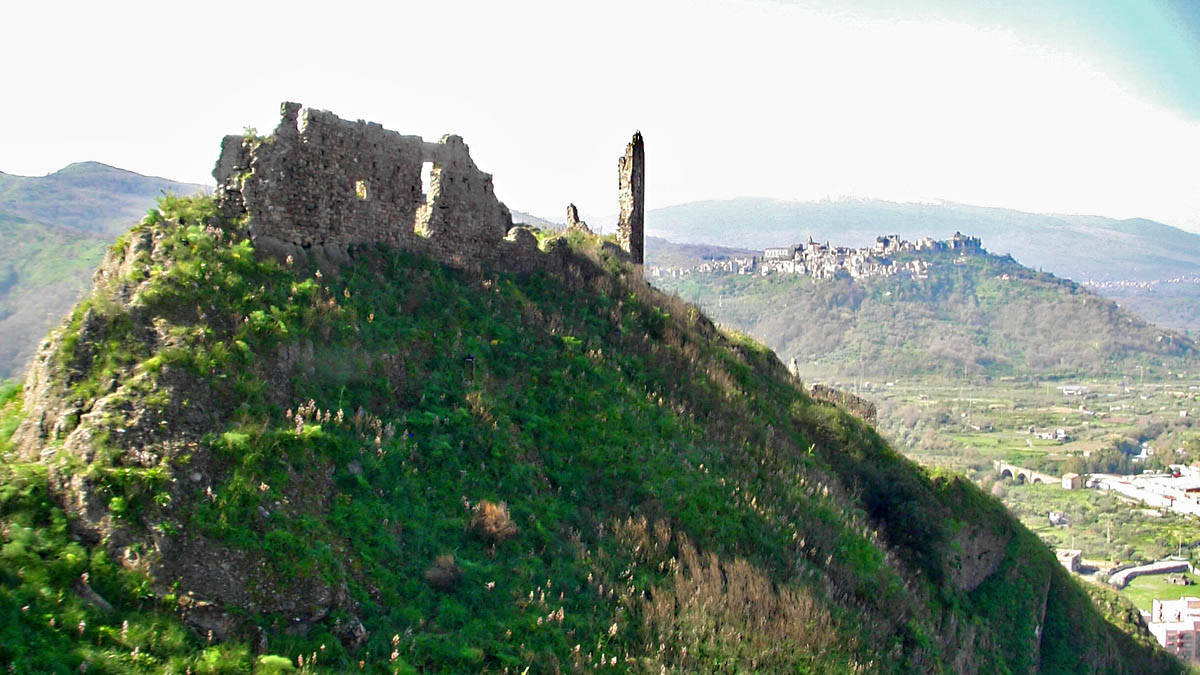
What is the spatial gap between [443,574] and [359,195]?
21.5ft

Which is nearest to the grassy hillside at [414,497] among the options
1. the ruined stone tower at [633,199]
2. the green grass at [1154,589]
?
the ruined stone tower at [633,199]

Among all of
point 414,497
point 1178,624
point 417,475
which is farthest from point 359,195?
point 1178,624

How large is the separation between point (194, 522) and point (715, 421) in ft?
28.7

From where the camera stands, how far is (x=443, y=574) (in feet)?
27.9

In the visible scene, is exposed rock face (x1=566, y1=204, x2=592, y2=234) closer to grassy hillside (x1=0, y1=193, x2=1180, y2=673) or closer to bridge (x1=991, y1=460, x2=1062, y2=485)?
grassy hillside (x1=0, y1=193, x2=1180, y2=673)

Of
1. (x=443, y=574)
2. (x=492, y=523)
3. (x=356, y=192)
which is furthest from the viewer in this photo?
(x=356, y=192)

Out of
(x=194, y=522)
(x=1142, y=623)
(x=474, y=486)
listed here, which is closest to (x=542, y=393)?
(x=474, y=486)

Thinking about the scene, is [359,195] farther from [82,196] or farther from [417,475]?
[82,196]

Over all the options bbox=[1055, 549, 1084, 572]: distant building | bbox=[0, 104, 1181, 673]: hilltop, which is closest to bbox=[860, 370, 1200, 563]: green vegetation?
bbox=[1055, 549, 1084, 572]: distant building

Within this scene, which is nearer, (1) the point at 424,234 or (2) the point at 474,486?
(2) the point at 474,486

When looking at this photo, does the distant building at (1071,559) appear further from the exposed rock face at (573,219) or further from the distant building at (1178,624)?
the exposed rock face at (573,219)

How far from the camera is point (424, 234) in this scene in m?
13.7

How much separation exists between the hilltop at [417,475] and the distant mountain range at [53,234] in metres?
1.57

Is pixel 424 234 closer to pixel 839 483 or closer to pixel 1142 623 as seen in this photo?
pixel 839 483
